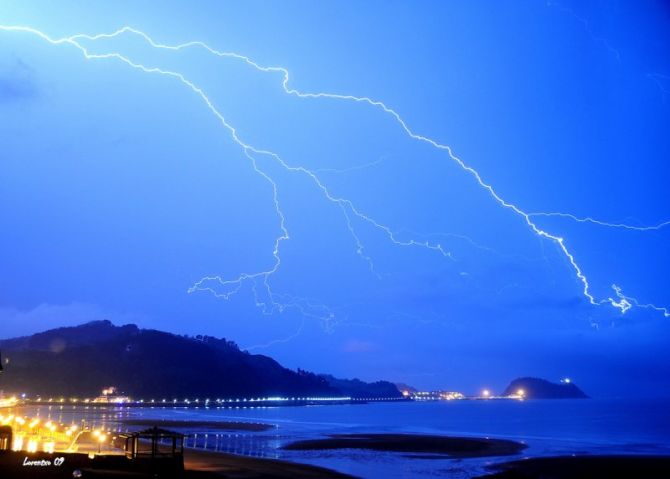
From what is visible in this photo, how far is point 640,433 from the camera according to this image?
6994cm

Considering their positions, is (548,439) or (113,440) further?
(548,439)

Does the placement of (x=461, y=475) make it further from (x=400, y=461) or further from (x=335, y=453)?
(x=335, y=453)

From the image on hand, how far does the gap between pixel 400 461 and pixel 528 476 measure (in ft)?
29.4

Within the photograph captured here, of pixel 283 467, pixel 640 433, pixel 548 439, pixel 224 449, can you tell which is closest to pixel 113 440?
pixel 283 467

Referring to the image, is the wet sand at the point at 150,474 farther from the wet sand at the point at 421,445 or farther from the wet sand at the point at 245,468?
the wet sand at the point at 421,445

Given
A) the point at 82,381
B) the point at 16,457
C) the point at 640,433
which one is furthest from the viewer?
the point at 82,381

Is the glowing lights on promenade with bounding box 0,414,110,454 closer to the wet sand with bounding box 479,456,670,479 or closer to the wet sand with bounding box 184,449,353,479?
the wet sand with bounding box 184,449,353,479

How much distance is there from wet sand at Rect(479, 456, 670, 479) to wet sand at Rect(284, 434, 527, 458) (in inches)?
217

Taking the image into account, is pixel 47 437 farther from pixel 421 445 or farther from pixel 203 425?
pixel 203 425

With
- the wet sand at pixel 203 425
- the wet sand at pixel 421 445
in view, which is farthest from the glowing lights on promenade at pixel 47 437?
the wet sand at pixel 203 425

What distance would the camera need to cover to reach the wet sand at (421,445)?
4412 centimetres

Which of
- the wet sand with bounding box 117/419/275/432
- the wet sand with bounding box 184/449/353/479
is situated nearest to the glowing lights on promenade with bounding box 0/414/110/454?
the wet sand with bounding box 184/449/353/479

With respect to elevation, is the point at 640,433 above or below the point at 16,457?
below

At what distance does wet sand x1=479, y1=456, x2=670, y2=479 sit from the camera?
3176 cm
